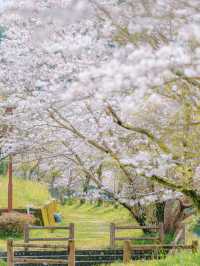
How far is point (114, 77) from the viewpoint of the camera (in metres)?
5.58

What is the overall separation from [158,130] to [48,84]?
244 cm

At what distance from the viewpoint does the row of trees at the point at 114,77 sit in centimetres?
616

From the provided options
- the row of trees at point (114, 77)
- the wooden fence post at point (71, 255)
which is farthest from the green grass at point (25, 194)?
the wooden fence post at point (71, 255)

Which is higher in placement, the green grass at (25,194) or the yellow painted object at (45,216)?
the green grass at (25,194)

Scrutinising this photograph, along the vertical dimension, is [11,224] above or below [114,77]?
below

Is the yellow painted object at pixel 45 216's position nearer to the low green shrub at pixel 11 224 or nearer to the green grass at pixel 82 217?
the green grass at pixel 82 217

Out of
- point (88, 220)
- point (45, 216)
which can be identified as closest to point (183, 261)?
point (45, 216)

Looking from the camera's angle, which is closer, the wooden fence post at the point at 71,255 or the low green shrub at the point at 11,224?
the wooden fence post at the point at 71,255

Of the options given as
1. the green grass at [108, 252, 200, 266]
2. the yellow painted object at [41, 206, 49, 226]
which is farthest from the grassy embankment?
the yellow painted object at [41, 206, 49, 226]

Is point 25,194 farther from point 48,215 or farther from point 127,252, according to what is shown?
point 127,252

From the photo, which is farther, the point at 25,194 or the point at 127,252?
the point at 25,194

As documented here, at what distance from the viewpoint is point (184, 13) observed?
6.35 m

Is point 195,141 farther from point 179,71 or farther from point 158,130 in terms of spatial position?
point 179,71

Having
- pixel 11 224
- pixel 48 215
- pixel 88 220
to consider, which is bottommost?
pixel 88 220
